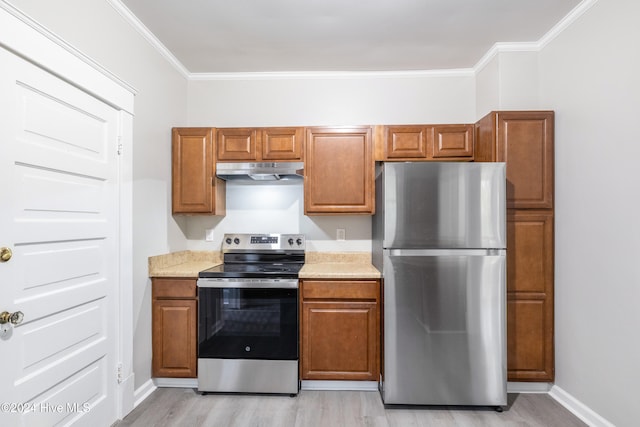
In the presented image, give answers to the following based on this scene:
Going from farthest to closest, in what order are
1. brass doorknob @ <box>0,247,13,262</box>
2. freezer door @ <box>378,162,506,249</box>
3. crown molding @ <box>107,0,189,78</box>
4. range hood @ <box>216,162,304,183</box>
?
range hood @ <box>216,162,304,183</box> → freezer door @ <box>378,162,506,249</box> → crown molding @ <box>107,0,189,78</box> → brass doorknob @ <box>0,247,13,262</box>

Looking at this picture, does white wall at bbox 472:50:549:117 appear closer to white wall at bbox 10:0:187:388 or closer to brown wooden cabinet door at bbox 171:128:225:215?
brown wooden cabinet door at bbox 171:128:225:215

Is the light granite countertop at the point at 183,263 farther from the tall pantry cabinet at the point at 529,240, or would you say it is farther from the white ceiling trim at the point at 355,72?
the tall pantry cabinet at the point at 529,240

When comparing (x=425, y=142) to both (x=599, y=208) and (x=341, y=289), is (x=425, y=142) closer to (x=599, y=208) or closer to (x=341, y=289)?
(x=599, y=208)

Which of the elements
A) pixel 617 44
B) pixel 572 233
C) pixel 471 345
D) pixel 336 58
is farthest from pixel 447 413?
pixel 336 58

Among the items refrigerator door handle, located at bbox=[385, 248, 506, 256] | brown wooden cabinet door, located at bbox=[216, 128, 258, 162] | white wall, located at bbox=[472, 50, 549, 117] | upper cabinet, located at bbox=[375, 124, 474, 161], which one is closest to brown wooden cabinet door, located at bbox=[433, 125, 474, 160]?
upper cabinet, located at bbox=[375, 124, 474, 161]

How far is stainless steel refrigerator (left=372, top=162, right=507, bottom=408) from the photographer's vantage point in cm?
222

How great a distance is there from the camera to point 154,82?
8.36 ft

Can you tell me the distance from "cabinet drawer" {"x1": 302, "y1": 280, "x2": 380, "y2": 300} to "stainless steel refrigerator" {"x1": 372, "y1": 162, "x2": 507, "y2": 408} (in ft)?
0.91

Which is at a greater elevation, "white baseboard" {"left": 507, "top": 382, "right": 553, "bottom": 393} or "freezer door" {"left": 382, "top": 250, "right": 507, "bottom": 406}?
"freezer door" {"left": 382, "top": 250, "right": 507, "bottom": 406}

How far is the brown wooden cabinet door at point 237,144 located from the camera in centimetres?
281

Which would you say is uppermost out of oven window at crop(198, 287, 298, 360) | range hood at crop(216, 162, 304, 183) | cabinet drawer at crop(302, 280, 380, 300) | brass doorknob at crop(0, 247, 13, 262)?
range hood at crop(216, 162, 304, 183)

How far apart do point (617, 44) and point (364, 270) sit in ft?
7.00

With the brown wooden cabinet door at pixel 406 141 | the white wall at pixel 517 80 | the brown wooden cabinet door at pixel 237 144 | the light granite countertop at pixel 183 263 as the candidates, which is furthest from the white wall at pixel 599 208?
the light granite countertop at pixel 183 263

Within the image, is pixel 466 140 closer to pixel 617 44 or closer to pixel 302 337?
pixel 617 44
